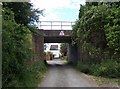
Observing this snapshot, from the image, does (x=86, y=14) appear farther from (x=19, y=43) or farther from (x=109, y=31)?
(x=19, y=43)

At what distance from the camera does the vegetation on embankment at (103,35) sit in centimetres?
2112

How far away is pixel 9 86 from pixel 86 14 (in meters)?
11.4

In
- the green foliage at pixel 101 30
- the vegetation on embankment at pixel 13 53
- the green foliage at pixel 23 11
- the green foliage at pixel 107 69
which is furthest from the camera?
the green foliage at pixel 107 69

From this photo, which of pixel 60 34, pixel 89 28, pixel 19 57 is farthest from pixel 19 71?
pixel 60 34

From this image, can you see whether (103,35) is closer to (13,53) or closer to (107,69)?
(107,69)

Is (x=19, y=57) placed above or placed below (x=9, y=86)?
above

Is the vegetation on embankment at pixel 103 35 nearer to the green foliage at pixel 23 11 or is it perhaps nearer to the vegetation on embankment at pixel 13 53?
the green foliage at pixel 23 11

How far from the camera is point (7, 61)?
13727 mm

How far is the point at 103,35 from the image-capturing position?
78.9 feet

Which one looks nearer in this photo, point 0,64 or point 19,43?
point 0,64

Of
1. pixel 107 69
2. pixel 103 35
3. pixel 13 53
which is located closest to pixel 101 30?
pixel 103 35

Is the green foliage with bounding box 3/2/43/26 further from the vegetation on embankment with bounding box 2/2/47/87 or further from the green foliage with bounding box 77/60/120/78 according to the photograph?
the green foliage with bounding box 77/60/120/78

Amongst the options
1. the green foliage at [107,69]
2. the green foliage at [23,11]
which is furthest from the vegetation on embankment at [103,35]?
the green foliage at [23,11]

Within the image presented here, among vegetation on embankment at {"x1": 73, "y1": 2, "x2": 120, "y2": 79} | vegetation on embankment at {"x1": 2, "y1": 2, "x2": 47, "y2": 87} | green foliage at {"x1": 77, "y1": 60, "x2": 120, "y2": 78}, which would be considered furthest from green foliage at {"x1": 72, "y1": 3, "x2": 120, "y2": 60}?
vegetation on embankment at {"x1": 2, "y1": 2, "x2": 47, "y2": 87}
